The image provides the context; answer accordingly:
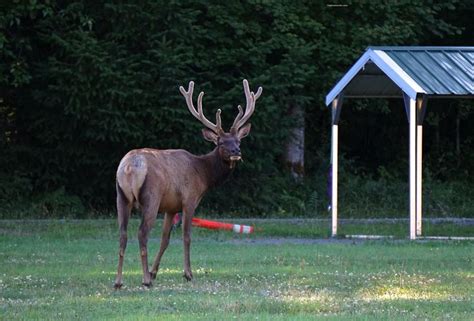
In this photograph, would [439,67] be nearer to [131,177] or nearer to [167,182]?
[167,182]

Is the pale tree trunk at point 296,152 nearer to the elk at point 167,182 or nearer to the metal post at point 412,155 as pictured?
the metal post at point 412,155

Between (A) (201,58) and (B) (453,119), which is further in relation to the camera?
(B) (453,119)

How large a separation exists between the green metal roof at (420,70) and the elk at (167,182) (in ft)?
17.1

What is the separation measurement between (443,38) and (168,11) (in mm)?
9742

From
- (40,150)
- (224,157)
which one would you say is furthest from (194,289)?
(40,150)

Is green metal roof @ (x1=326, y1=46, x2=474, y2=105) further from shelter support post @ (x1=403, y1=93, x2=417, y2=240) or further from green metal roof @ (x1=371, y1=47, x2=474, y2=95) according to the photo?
shelter support post @ (x1=403, y1=93, x2=417, y2=240)

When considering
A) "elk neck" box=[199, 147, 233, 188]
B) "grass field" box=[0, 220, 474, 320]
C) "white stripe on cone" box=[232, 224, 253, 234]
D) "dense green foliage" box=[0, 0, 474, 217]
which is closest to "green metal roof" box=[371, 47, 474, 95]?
"grass field" box=[0, 220, 474, 320]

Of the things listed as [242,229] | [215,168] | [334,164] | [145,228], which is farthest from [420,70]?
[145,228]

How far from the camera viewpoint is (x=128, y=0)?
95.1 feet

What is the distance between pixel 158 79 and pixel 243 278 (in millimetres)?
14100

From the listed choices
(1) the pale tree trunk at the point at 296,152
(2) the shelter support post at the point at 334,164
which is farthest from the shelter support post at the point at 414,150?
(1) the pale tree trunk at the point at 296,152

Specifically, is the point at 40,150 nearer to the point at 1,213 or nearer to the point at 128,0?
the point at 1,213

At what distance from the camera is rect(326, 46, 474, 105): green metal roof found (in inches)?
853

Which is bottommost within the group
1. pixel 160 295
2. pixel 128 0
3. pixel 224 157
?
pixel 160 295
